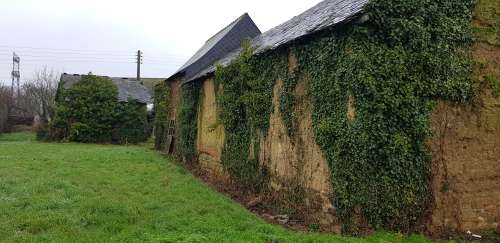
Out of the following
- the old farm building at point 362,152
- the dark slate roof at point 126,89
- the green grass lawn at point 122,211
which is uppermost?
the dark slate roof at point 126,89

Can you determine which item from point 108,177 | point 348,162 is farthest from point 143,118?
point 348,162

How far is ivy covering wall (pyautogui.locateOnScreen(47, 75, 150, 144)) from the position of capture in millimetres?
30391

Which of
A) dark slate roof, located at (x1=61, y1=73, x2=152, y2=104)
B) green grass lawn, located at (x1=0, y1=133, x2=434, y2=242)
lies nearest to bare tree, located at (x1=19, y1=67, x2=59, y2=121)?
dark slate roof, located at (x1=61, y1=73, x2=152, y2=104)

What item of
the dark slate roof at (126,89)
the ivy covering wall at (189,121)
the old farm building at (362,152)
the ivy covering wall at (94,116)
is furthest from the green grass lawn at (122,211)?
the dark slate roof at (126,89)

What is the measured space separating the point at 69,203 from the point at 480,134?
8.61 m

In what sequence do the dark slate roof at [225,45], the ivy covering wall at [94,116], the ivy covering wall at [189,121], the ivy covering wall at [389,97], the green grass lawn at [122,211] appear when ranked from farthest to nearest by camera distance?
the ivy covering wall at [94,116]
the dark slate roof at [225,45]
the ivy covering wall at [189,121]
the ivy covering wall at [389,97]
the green grass lawn at [122,211]

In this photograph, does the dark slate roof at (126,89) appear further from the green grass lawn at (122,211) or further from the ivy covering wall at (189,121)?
the green grass lawn at (122,211)

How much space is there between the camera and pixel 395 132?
7352 millimetres

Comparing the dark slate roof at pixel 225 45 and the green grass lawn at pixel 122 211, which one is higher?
the dark slate roof at pixel 225 45

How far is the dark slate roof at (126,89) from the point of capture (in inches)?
1330

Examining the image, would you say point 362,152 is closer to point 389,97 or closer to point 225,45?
point 389,97

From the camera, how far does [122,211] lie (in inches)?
341

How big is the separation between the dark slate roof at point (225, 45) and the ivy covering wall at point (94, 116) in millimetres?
10744

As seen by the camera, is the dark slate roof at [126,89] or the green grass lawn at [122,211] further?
the dark slate roof at [126,89]
